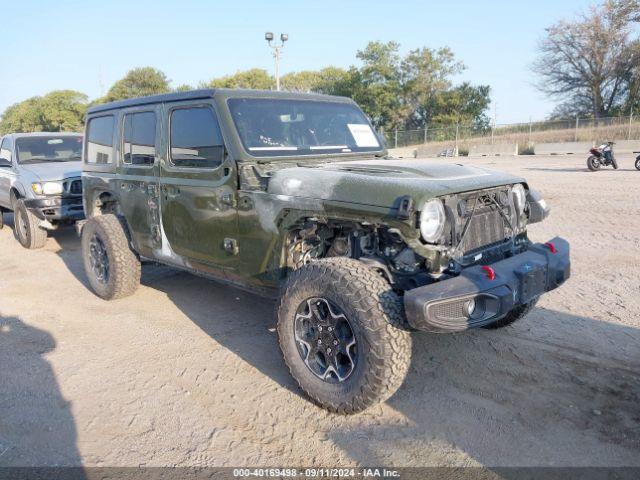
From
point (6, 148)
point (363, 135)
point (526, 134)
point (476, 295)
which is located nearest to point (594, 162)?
point (363, 135)

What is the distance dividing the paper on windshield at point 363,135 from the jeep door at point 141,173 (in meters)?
1.77

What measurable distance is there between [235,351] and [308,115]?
2.12 meters

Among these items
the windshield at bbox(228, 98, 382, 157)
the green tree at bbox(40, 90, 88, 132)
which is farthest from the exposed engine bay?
the green tree at bbox(40, 90, 88, 132)

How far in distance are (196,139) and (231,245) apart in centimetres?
97

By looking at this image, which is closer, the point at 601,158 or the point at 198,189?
the point at 198,189

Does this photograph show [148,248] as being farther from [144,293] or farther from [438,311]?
[438,311]

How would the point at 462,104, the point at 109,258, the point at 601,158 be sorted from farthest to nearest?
1. the point at 462,104
2. the point at 601,158
3. the point at 109,258

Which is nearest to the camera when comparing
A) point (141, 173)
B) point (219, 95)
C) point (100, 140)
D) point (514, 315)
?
point (219, 95)

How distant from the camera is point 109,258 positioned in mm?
5359

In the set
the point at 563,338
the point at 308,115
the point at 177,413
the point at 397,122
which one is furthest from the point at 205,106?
the point at 397,122

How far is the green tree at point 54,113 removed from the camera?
60.8m

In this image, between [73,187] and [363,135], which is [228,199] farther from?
[73,187]

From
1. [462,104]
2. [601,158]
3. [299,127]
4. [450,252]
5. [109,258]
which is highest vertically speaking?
[462,104]

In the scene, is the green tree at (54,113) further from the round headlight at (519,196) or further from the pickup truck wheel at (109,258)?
the round headlight at (519,196)
